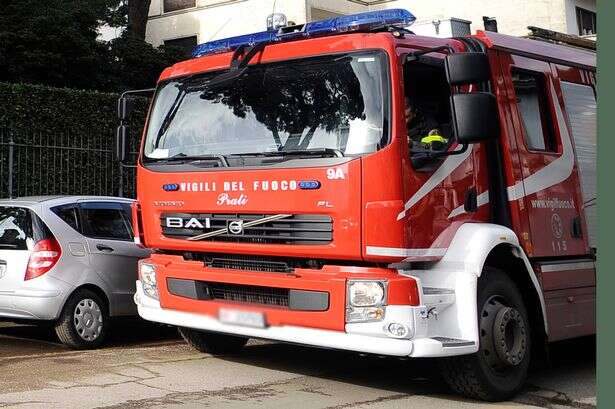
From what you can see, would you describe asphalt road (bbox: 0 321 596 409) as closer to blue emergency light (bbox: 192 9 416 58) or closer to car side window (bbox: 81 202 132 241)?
car side window (bbox: 81 202 132 241)

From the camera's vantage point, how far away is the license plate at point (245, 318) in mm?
5121

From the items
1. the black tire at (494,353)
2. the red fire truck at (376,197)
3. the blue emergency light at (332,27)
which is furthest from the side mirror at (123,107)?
the black tire at (494,353)

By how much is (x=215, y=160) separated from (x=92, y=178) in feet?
25.8

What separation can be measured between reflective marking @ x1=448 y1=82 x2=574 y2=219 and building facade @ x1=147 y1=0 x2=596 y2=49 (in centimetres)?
1767

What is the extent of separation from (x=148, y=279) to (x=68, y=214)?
184 centimetres

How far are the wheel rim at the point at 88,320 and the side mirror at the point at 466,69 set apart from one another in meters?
4.50

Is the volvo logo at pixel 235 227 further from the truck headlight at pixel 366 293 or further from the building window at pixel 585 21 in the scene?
the building window at pixel 585 21

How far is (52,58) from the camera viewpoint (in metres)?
15.8

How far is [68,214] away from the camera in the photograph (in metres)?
8.77

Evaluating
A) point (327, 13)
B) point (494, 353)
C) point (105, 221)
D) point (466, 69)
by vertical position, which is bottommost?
point (494, 353)

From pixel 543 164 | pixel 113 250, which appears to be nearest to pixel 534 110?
pixel 543 164

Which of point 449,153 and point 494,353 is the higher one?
point 449,153

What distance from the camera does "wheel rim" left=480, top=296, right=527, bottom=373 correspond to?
6.42 m

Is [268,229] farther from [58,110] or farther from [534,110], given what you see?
[58,110]
